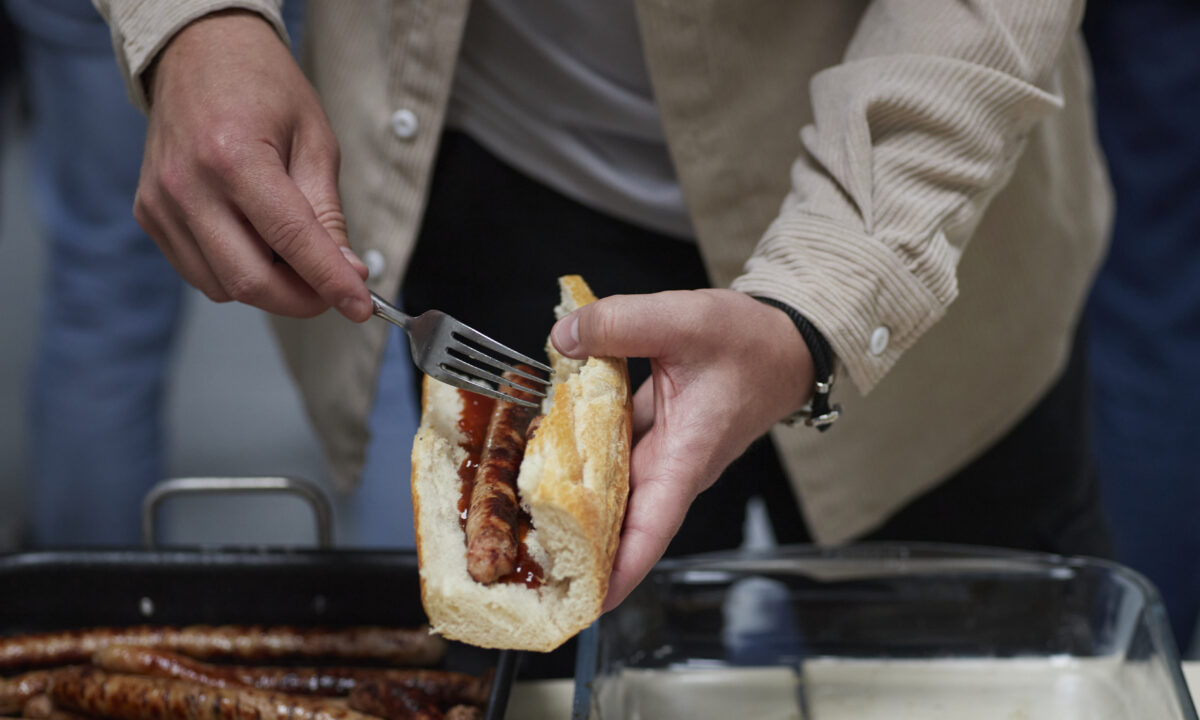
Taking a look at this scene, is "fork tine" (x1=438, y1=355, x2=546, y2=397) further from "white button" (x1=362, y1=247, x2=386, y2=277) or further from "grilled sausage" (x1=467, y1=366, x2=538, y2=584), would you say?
"white button" (x1=362, y1=247, x2=386, y2=277)

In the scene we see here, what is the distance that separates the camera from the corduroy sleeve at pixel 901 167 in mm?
1170

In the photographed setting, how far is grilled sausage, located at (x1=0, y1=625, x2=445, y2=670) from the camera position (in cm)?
151

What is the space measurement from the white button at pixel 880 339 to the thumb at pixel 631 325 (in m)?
0.29

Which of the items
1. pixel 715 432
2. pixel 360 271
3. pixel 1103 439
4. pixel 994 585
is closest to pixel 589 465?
pixel 715 432

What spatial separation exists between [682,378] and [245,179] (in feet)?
1.67

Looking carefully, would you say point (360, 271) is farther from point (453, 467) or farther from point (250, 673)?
point (250, 673)

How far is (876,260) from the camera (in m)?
1.17

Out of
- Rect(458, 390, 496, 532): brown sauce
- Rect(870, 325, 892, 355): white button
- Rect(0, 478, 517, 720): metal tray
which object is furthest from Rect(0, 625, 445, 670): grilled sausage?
Rect(870, 325, 892, 355): white button

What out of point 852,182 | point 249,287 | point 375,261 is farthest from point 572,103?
point 249,287

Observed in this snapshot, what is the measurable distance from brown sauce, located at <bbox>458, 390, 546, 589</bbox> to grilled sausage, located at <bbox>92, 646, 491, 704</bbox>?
389 mm

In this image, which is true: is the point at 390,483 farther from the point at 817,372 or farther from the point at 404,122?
the point at 817,372

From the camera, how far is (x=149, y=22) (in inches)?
49.4

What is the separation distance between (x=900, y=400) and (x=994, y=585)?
33 cm

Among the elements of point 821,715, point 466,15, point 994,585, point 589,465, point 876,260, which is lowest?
point 821,715
